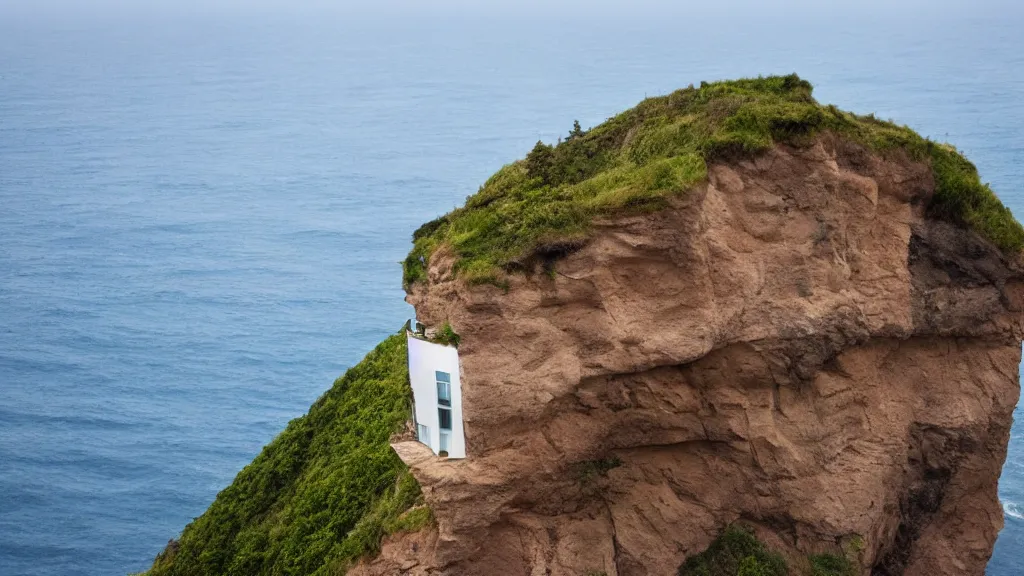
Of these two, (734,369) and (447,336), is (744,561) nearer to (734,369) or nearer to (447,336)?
(734,369)

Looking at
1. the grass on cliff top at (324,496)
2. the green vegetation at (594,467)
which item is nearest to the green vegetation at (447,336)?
the green vegetation at (594,467)

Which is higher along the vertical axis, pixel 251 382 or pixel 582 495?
pixel 251 382

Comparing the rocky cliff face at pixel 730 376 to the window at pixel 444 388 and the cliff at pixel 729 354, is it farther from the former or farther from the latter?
the window at pixel 444 388

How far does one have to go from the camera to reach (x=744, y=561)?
2352 cm

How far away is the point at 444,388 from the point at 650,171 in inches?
210

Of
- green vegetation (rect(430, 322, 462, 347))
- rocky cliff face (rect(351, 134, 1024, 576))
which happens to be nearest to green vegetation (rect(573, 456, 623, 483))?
rocky cliff face (rect(351, 134, 1024, 576))

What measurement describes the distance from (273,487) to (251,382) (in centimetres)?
3012

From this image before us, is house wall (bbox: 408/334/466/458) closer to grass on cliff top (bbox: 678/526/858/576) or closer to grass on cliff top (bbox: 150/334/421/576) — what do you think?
grass on cliff top (bbox: 150/334/421/576)

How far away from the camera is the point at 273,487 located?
117 feet

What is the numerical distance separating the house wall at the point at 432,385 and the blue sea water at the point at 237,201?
82.9 ft

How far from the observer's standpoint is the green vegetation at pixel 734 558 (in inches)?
924

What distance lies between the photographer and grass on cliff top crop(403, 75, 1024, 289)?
22.5 m

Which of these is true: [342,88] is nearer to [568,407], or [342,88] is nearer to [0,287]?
[0,287]

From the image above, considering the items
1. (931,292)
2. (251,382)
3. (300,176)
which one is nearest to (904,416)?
(931,292)
